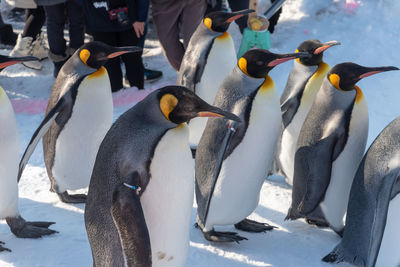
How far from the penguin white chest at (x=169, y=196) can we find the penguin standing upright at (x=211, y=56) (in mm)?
1319

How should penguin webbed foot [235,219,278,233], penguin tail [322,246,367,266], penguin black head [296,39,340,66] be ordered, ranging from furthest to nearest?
penguin black head [296,39,340,66] → penguin webbed foot [235,219,278,233] → penguin tail [322,246,367,266]

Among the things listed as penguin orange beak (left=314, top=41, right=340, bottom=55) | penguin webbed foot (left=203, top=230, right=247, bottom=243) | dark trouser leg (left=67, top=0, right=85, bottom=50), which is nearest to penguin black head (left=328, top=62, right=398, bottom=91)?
penguin orange beak (left=314, top=41, right=340, bottom=55)

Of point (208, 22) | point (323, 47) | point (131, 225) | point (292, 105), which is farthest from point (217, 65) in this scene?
point (131, 225)

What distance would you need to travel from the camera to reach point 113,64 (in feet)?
13.5

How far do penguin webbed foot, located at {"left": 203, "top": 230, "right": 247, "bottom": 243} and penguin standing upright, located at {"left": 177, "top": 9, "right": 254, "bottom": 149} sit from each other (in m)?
1.01

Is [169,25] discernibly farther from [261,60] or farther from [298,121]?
[261,60]

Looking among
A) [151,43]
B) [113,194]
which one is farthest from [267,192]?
[151,43]

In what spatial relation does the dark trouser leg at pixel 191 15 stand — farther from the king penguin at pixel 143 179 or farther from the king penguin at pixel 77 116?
the king penguin at pixel 143 179

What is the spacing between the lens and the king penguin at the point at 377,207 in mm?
2057

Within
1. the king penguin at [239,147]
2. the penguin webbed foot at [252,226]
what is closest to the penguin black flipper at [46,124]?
the king penguin at [239,147]

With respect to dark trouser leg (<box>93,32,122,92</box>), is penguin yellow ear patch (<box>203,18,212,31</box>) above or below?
above

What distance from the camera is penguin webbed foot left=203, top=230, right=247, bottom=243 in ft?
7.90

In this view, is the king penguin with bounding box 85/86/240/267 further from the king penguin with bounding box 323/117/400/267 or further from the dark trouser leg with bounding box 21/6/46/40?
the dark trouser leg with bounding box 21/6/46/40

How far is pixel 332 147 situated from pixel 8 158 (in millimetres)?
1450
